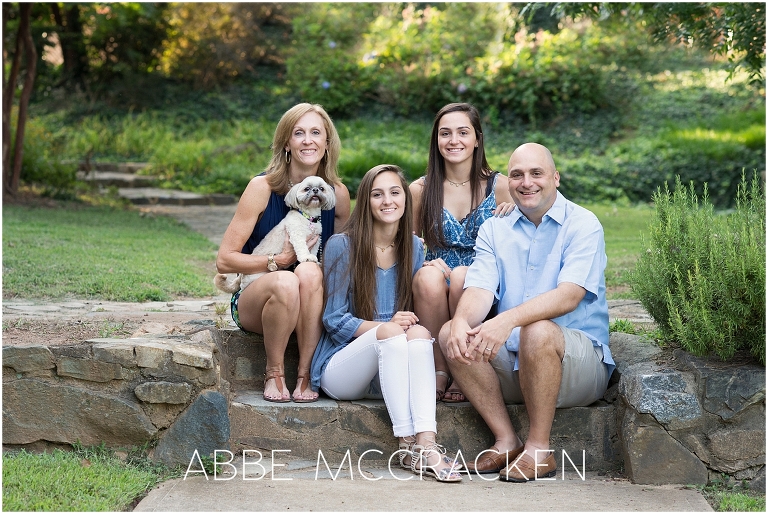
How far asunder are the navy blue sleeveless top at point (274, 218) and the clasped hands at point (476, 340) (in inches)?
36.8

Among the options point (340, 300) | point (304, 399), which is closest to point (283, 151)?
point (340, 300)

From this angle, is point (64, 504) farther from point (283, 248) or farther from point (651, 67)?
point (651, 67)

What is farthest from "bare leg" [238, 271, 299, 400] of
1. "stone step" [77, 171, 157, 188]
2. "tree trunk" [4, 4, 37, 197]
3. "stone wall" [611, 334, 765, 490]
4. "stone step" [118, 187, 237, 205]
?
"stone step" [77, 171, 157, 188]

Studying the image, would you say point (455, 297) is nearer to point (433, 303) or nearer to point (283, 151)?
point (433, 303)

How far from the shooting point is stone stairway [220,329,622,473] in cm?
376

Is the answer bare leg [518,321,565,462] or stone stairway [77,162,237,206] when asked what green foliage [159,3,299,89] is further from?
bare leg [518,321,565,462]

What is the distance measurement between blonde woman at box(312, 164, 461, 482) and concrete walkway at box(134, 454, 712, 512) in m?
0.19

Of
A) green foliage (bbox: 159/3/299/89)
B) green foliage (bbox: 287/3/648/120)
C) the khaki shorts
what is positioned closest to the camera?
the khaki shorts

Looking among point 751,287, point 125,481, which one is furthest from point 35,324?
point 751,287

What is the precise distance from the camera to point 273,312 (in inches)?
147

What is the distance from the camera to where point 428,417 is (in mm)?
3521

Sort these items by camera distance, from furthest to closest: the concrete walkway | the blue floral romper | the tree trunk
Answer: the tree trunk, the blue floral romper, the concrete walkway

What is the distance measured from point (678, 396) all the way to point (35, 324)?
2981 millimetres

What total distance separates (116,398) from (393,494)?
4.02 ft
